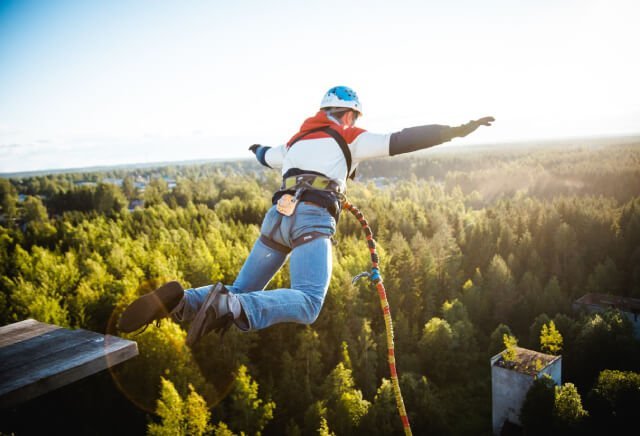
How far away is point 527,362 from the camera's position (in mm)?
25219

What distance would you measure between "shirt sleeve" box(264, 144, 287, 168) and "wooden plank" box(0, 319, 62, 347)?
9.08 ft

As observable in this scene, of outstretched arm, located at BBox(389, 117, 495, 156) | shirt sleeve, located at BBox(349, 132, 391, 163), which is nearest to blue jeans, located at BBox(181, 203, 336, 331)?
shirt sleeve, located at BBox(349, 132, 391, 163)

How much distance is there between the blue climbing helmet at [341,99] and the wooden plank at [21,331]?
10.9ft

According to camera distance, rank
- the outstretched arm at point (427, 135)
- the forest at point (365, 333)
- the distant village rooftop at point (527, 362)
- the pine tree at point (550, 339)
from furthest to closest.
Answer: the pine tree at point (550, 339)
the distant village rooftop at point (527, 362)
the forest at point (365, 333)
the outstretched arm at point (427, 135)

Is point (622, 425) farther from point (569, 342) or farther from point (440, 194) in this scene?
point (440, 194)

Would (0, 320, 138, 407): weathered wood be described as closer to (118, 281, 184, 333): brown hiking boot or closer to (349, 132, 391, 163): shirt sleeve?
(118, 281, 184, 333): brown hiking boot

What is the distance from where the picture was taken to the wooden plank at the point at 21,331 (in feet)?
11.6

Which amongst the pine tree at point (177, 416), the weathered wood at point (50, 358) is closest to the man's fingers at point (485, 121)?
the weathered wood at point (50, 358)

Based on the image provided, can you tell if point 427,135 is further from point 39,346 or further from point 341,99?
point 39,346

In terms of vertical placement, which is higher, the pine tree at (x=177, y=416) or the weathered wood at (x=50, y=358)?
the weathered wood at (x=50, y=358)

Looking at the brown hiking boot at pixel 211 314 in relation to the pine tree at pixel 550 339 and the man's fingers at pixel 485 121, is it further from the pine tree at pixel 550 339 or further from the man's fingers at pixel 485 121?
the pine tree at pixel 550 339

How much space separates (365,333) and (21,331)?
91.1 feet

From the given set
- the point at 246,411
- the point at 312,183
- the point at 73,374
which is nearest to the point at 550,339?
the point at 246,411

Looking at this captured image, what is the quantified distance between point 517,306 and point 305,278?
132 feet
